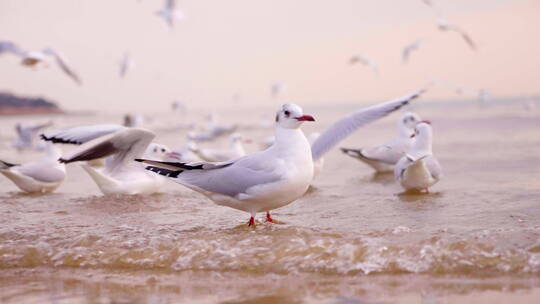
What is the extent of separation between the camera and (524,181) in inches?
308

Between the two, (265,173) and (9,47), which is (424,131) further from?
(9,47)

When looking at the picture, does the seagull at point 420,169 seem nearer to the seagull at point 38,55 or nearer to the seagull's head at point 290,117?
the seagull's head at point 290,117

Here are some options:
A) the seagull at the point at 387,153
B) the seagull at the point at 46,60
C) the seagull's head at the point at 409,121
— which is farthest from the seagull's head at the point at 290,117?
the seagull at the point at 46,60

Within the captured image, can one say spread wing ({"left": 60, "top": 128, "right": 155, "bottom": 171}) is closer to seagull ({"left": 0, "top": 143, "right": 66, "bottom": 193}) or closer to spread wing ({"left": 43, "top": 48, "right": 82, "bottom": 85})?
seagull ({"left": 0, "top": 143, "right": 66, "bottom": 193})

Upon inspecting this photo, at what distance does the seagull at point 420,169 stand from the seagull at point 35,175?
4212 mm

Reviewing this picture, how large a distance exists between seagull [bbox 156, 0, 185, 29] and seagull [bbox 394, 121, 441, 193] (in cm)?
877

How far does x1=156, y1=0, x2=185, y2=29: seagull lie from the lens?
50.8 feet

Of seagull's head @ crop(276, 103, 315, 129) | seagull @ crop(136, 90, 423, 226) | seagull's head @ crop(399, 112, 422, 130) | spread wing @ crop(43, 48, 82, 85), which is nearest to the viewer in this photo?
seagull @ crop(136, 90, 423, 226)

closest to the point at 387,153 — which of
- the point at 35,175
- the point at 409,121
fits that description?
the point at 409,121

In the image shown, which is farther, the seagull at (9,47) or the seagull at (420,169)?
the seagull at (9,47)

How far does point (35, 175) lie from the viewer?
8.56m

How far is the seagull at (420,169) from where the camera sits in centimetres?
732

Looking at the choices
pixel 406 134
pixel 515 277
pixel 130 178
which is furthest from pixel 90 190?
pixel 515 277

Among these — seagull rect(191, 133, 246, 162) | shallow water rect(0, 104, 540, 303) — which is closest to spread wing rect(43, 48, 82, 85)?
seagull rect(191, 133, 246, 162)
